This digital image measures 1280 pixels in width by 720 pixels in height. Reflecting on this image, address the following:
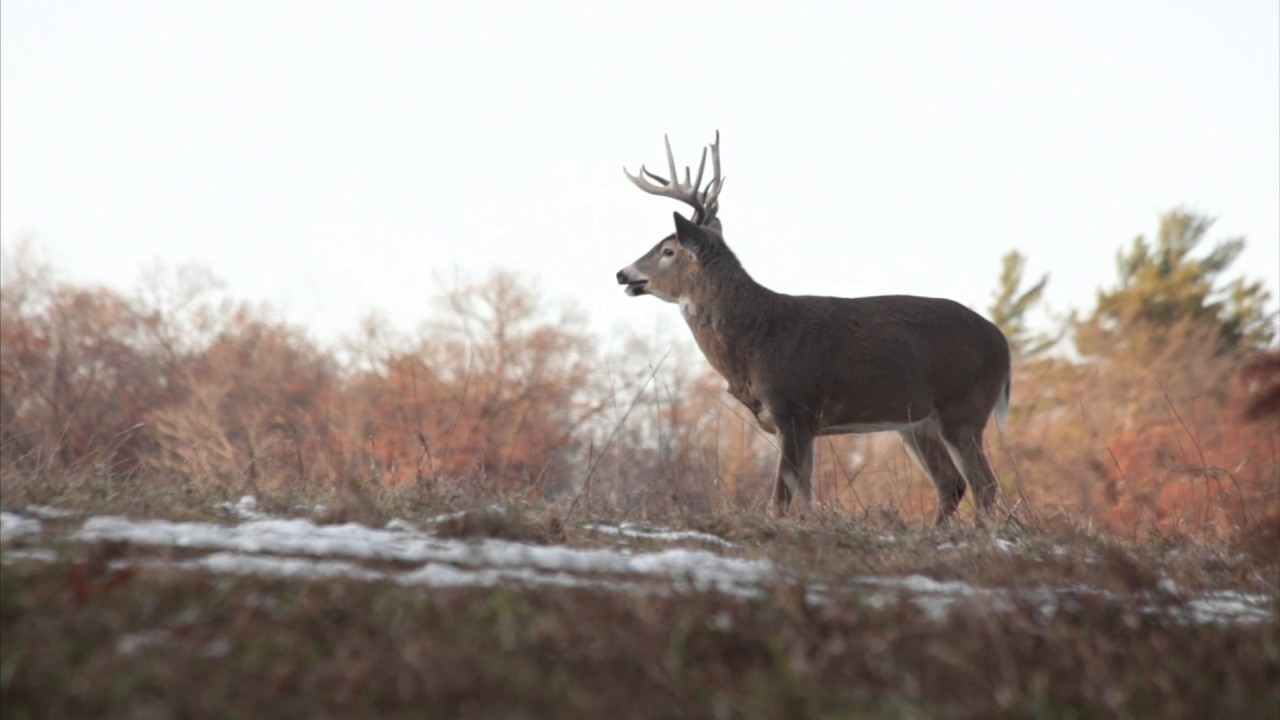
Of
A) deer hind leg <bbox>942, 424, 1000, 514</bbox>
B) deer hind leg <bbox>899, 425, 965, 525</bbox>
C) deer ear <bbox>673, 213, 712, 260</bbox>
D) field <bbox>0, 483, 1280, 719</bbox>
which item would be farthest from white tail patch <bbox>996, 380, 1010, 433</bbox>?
field <bbox>0, 483, 1280, 719</bbox>

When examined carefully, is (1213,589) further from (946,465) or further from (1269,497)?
(946,465)

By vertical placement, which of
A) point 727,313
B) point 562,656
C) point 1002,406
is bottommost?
point 562,656

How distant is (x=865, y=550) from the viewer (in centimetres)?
605

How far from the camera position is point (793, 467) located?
912cm

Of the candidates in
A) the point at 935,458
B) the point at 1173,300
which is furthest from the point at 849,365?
the point at 1173,300

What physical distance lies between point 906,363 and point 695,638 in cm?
603

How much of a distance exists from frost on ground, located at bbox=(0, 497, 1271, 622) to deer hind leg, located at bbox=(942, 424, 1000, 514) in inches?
172

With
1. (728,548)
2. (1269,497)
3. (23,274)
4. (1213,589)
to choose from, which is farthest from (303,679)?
(23,274)

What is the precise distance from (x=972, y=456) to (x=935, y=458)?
376 mm

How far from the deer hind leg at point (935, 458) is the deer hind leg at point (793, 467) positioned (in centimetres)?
102

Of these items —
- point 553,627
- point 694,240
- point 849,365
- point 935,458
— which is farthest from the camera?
point 694,240

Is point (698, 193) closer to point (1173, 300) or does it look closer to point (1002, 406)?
point (1002, 406)

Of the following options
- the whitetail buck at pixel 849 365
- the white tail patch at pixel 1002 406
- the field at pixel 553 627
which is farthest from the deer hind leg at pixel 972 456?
the field at pixel 553 627

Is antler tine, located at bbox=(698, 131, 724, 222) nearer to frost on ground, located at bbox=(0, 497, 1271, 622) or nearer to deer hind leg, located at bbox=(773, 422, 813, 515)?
deer hind leg, located at bbox=(773, 422, 813, 515)
